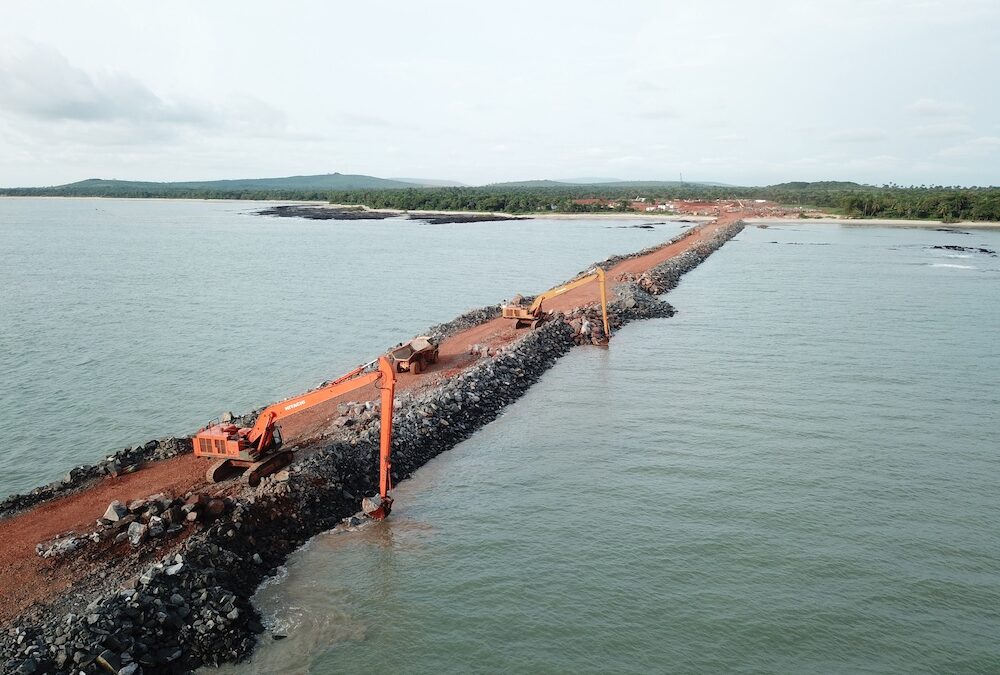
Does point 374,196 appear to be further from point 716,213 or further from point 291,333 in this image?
point 291,333

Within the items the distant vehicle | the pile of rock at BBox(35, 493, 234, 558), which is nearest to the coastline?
the distant vehicle

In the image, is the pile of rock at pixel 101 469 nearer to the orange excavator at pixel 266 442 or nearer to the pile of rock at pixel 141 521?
the orange excavator at pixel 266 442

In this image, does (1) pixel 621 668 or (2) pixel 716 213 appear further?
(2) pixel 716 213

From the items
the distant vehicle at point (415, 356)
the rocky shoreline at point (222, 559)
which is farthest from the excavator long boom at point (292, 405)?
the distant vehicle at point (415, 356)

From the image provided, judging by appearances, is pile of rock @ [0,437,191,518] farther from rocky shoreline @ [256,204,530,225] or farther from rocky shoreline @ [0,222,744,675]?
rocky shoreline @ [256,204,530,225]

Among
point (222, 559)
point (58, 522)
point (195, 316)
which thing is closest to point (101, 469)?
point (58, 522)

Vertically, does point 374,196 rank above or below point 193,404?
above

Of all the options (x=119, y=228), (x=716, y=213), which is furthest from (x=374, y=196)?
(x=716, y=213)
